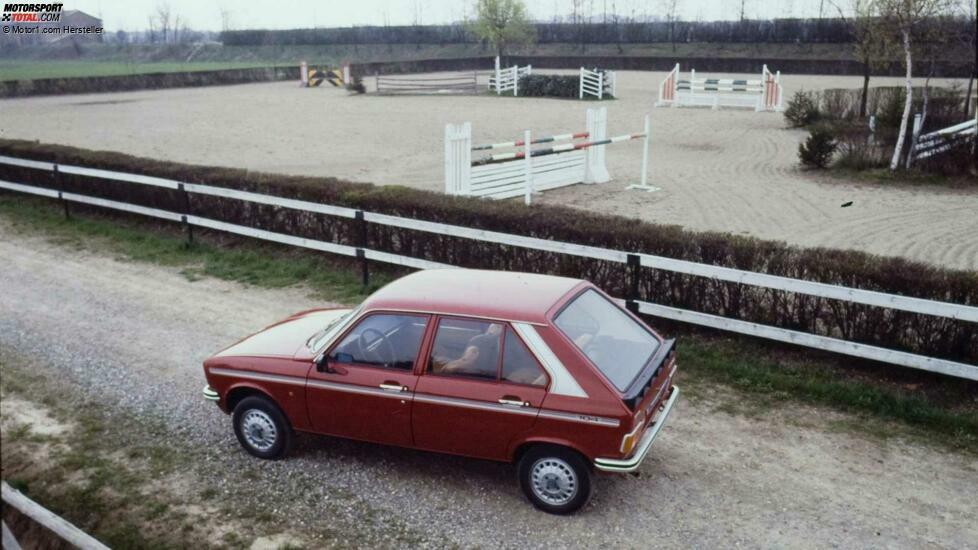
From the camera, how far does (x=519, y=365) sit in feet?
17.9

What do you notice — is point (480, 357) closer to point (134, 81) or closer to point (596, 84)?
point (596, 84)

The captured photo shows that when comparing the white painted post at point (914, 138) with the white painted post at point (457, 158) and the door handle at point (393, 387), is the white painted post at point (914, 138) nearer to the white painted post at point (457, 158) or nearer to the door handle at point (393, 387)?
the white painted post at point (457, 158)

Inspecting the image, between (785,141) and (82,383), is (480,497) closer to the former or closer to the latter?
(82,383)

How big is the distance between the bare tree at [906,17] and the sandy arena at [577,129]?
1681 mm

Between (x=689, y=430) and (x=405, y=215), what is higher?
(x=405, y=215)

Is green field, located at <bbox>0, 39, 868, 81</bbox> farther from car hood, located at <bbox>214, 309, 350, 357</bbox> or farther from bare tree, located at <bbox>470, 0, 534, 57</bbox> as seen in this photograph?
car hood, located at <bbox>214, 309, 350, 357</bbox>

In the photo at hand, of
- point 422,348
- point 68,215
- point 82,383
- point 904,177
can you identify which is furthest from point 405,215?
point 904,177

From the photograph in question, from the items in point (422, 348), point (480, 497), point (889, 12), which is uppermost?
point (889, 12)

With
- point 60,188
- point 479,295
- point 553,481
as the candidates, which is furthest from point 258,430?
point 60,188

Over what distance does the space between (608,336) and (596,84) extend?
1360 inches

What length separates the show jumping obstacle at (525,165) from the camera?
14.5m

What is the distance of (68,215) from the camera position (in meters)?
15.1

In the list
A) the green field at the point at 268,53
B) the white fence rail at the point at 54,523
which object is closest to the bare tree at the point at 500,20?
the green field at the point at 268,53

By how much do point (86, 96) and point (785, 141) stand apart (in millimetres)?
37878
